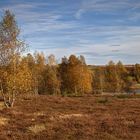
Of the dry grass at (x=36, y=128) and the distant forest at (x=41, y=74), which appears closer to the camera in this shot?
the dry grass at (x=36, y=128)

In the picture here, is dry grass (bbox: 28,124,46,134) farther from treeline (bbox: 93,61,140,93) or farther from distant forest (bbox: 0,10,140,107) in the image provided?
treeline (bbox: 93,61,140,93)

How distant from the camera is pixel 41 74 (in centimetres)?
10181

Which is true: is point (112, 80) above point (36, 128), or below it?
above

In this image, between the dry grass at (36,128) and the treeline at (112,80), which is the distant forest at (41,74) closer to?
the treeline at (112,80)

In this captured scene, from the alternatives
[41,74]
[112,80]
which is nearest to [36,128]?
[41,74]

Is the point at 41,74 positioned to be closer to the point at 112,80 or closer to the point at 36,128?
the point at 112,80

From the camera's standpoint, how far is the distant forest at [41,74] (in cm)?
4122

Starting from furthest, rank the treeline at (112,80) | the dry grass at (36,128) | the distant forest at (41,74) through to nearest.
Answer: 1. the treeline at (112,80)
2. the distant forest at (41,74)
3. the dry grass at (36,128)

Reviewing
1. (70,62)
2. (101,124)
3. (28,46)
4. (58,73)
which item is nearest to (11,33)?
(28,46)

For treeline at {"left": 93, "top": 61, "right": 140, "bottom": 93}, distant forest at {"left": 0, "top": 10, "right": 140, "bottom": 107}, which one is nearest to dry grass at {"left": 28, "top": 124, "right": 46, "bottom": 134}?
distant forest at {"left": 0, "top": 10, "right": 140, "bottom": 107}

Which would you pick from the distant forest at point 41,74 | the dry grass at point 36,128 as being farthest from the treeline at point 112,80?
the dry grass at point 36,128

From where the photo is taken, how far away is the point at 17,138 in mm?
19516

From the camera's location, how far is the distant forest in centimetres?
4122

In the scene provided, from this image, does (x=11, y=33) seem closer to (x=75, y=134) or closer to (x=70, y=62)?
(x=75, y=134)
